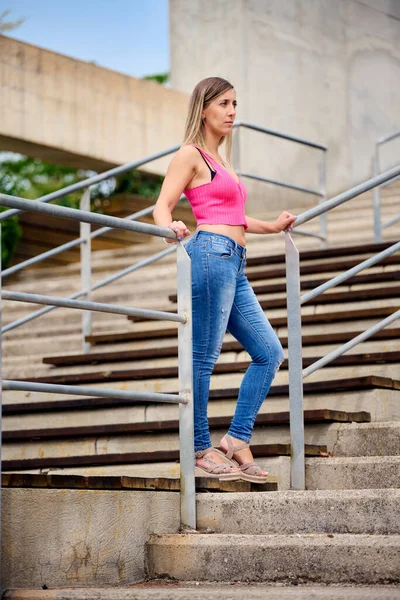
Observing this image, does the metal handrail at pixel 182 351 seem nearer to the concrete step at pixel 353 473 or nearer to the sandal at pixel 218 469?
the sandal at pixel 218 469

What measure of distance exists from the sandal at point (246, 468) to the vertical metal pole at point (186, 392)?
0.30 metres

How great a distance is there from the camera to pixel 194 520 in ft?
14.2

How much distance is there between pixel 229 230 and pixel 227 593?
5.08ft

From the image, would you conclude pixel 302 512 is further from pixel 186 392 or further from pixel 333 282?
pixel 333 282

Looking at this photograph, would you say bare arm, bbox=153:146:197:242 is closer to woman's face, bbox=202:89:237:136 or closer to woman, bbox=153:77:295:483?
woman, bbox=153:77:295:483

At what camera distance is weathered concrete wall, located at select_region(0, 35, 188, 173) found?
10.3m

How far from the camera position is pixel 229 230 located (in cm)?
457

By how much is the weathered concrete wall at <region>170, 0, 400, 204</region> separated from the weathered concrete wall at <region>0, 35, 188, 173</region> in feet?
2.28

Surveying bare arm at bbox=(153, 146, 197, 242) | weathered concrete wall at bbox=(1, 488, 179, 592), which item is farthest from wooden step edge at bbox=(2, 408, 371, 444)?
bare arm at bbox=(153, 146, 197, 242)

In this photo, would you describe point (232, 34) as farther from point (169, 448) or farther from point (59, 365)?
point (169, 448)

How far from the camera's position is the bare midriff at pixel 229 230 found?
4539 millimetres

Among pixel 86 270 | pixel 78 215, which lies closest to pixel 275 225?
pixel 78 215

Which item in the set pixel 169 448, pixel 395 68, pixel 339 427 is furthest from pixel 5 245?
pixel 339 427

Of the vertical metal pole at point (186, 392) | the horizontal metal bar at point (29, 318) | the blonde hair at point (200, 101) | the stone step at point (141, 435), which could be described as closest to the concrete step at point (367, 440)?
the stone step at point (141, 435)
